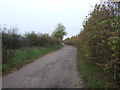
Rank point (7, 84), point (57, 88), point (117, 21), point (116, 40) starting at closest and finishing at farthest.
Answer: point (116, 40) → point (117, 21) → point (57, 88) → point (7, 84)

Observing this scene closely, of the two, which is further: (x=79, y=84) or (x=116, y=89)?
(x=79, y=84)

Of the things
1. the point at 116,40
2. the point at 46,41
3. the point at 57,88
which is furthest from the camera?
Answer: the point at 46,41

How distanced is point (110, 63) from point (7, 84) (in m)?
4.54

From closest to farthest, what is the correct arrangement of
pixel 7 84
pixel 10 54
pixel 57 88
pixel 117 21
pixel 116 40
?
pixel 116 40 → pixel 117 21 → pixel 57 88 → pixel 7 84 → pixel 10 54

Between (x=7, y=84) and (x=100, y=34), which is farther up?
(x=100, y=34)

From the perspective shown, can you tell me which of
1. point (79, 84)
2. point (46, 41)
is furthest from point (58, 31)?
point (79, 84)

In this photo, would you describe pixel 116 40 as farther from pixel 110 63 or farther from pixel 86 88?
pixel 86 88

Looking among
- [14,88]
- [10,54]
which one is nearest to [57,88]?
[14,88]

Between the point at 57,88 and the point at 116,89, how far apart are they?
7.64ft

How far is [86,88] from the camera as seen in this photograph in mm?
6023

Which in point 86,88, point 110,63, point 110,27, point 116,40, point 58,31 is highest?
point 58,31

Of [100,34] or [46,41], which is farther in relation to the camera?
[46,41]

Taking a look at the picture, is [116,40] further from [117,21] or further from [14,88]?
[14,88]

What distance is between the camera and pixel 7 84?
6484mm
